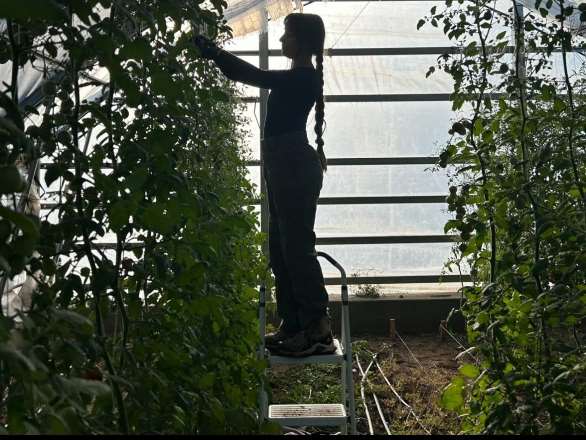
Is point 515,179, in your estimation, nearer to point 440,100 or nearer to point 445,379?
point 445,379

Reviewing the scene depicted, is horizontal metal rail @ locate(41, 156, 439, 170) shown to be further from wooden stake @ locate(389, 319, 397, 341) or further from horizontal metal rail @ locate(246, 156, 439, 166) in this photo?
wooden stake @ locate(389, 319, 397, 341)

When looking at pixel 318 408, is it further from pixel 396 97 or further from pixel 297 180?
pixel 396 97

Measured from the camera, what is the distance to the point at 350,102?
302 inches

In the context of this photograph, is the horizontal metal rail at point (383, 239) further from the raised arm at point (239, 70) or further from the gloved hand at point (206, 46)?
the gloved hand at point (206, 46)

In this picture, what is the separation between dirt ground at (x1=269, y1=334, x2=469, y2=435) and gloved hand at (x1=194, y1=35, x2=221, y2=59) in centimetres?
211

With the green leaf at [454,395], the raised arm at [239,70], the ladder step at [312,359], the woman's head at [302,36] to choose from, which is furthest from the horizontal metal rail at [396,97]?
the green leaf at [454,395]

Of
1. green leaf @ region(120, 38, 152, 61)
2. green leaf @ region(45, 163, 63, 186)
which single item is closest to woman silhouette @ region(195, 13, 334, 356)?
green leaf @ region(45, 163, 63, 186)

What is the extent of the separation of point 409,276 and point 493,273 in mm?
5520

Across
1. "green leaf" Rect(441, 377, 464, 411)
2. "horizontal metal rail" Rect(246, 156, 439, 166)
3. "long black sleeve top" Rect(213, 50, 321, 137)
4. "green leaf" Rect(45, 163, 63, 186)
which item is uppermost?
"long black sleeve top" Rect(213, 50, 321, 137)

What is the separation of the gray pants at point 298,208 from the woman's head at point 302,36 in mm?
Result: 338

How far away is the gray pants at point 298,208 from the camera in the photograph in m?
2.97

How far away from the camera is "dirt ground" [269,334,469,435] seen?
13.4 ft

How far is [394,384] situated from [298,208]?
7.68 feet

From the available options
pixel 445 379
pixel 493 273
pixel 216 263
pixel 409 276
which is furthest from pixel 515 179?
pixel 409 276
